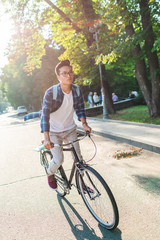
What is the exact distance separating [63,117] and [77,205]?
1.36 m

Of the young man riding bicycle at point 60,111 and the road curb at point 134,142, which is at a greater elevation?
the young man riding bicycle at point 60,111

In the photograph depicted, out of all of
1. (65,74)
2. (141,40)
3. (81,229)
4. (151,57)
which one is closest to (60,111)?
(65,74)

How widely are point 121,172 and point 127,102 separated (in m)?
16.4

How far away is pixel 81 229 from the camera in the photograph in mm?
2809

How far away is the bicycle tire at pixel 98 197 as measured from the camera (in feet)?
8.51

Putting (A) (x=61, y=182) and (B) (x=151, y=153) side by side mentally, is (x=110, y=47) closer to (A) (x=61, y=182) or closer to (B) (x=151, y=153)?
(B) (x=151, y=153)

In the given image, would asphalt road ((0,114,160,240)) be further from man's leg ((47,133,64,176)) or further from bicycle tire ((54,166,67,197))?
man's leg ((47,133,64,176))

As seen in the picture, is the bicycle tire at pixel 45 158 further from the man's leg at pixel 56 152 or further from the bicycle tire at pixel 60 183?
the man's leg at pixel 56 152

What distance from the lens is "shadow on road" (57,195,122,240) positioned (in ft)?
8.54

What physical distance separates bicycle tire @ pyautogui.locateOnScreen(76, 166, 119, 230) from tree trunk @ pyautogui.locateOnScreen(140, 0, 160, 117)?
25.7ft

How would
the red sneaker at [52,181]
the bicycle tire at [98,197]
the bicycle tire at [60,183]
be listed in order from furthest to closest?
the red sneaker at [52,181] → the bicycle tire at [60,183] → the bicycle tire at [98,197]

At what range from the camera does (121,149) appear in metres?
6.32

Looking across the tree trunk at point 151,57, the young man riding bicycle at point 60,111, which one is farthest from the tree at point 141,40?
the young man riding bicycle at point 60,111

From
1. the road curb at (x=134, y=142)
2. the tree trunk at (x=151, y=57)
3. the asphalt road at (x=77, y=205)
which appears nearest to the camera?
the asphalt road at (x=77, y=205)
